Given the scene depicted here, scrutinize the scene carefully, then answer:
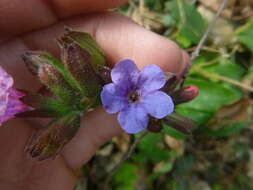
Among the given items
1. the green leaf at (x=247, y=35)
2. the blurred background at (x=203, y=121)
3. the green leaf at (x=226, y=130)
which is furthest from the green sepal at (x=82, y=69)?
the green leaf at (x=247, y=35)

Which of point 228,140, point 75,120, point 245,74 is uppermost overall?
point 75,120

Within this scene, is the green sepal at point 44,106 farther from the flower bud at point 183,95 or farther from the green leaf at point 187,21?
the green leaf at point 187,21

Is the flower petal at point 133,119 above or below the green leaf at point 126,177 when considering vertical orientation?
above

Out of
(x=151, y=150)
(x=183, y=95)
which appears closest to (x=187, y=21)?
(x=151, y=150)

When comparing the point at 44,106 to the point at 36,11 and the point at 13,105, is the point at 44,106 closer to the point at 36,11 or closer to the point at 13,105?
the point at 13,105

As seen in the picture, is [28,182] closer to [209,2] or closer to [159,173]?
[159,173]

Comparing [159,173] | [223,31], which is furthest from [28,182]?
[223,31]
